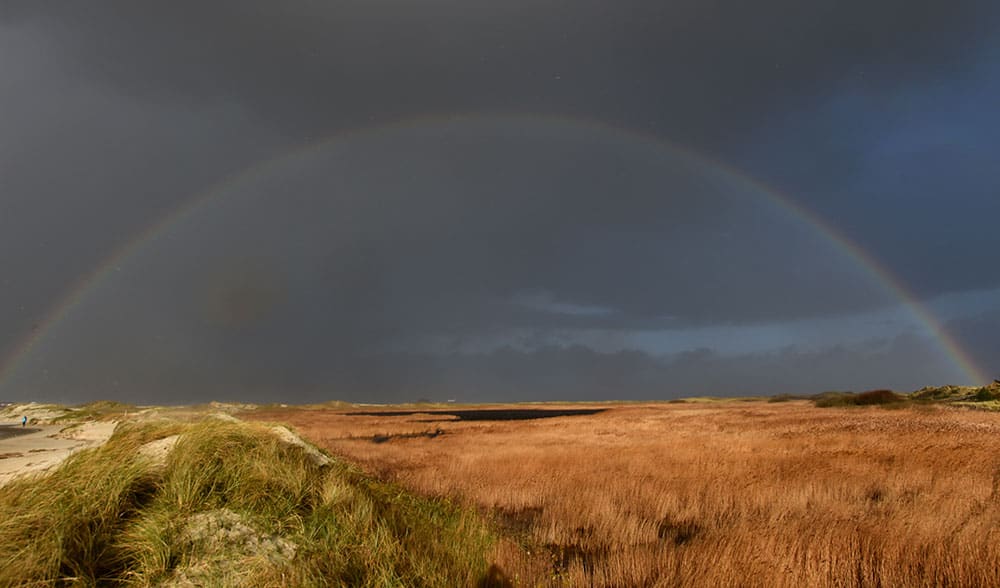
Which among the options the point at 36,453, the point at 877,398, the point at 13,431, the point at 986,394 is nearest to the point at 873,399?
the point at 877,398

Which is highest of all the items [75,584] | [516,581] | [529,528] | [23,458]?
[75,584]

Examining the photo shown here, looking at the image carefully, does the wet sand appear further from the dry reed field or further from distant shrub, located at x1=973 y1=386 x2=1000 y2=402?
distant shrub, located at x1=973 y1=386 x2=1000 y2=402

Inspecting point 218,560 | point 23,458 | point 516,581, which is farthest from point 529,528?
point 23,458

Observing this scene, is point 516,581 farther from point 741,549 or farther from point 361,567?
point 741,549

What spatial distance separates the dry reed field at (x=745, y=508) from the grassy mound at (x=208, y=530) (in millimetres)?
1291

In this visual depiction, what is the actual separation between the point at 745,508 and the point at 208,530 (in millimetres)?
8654

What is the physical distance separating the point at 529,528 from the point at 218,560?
5.46 metres

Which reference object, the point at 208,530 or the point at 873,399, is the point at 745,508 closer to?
the point at 208,530

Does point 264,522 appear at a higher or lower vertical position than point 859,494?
higher

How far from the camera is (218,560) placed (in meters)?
4.85

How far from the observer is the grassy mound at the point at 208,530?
15.2ft

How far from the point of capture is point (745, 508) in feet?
30.3

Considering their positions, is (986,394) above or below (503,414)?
above

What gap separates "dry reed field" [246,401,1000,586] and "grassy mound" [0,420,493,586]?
129 cm
